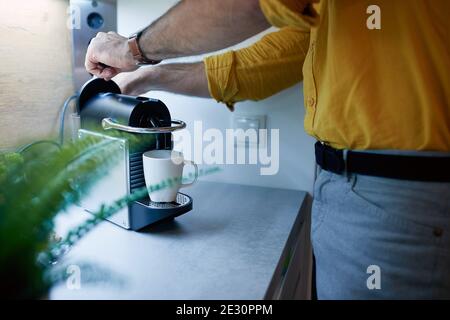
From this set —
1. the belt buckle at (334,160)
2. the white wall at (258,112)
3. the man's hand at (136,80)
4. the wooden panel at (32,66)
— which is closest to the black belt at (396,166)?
the belt buckle at (334,160)

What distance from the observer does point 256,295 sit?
0.55 meters

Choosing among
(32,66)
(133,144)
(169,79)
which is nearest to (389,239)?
(133,144)

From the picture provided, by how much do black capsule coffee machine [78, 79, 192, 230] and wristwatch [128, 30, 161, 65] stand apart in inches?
3.1

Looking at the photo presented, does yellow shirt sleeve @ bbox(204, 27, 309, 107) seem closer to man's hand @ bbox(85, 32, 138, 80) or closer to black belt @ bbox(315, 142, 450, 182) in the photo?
man's hand @ bbox(85, 32, 138, 80)

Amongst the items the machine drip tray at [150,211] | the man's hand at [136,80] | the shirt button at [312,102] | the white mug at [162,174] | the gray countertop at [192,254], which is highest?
the man's hand at [136,80]

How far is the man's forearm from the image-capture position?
0.55 meters

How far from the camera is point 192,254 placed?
67cm

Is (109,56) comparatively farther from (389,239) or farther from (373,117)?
(389,239)

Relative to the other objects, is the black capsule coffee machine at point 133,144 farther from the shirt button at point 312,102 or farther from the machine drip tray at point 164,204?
the shirt button at point 312,102

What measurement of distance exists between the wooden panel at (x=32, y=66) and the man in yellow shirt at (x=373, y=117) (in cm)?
45

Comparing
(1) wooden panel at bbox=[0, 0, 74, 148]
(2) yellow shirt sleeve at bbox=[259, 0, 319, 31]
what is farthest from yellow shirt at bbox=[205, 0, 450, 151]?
(1) wooden panel at bbox=[0, 0, 74, 148]

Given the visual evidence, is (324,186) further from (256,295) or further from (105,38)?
(105,38)

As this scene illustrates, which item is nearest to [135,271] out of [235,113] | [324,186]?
[324,186]

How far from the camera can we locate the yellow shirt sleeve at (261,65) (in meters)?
0.97
